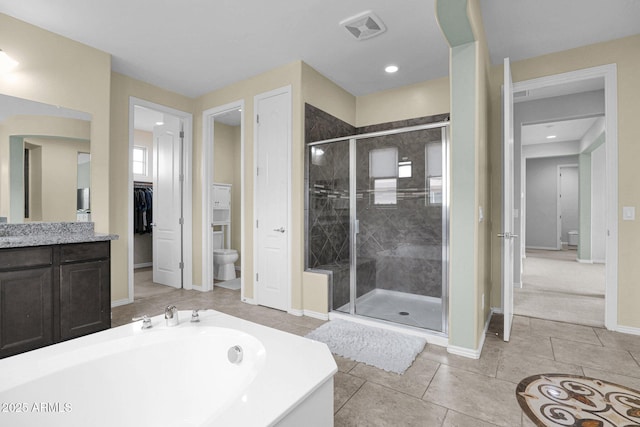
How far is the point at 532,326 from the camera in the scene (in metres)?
3.05

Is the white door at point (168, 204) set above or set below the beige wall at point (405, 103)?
below

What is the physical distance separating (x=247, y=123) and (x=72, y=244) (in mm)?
2191

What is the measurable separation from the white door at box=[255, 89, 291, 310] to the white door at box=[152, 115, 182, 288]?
1446mm

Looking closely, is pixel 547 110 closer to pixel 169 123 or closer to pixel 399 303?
pixel 399 303

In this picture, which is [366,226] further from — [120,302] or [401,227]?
[120,302]

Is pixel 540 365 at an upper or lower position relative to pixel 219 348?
lower

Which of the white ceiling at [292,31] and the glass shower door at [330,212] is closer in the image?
the white ceiling at [292,31]

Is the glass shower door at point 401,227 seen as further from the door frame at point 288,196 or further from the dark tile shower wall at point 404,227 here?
the door frame at point 288,196

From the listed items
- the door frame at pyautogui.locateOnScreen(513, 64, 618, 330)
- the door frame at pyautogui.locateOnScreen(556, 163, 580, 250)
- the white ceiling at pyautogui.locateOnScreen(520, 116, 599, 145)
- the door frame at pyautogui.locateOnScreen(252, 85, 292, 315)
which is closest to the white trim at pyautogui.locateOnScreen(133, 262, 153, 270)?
the door frame at pyautogui.locateOnScreen(252, 85, 292, 315)

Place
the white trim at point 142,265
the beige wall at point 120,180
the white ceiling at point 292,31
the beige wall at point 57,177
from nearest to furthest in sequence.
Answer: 1. the white ceiling at point 292,31
2. the beige wall at point 57,177
3. the beige wall at point 120,180
4. the white trim at point 142,265

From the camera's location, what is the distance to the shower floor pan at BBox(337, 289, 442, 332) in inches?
114

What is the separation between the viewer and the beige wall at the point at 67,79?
2.72 metres

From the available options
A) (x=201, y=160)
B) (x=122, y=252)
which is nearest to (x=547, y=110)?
(x=201, y=160)

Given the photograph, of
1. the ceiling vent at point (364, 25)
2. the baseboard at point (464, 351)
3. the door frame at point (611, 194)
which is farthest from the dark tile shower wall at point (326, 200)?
the door frame at point (611, 194)
